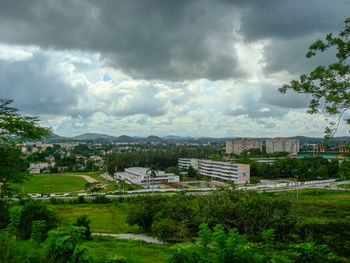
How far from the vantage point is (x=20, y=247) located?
12.6ft

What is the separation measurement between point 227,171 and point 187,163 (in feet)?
60.5

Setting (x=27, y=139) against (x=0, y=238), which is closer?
(x=0, y=238)

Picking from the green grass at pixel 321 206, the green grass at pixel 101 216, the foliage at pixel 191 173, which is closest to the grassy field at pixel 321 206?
the green grass at pixel 321 206

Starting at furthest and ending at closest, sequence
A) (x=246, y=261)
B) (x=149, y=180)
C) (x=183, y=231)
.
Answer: (x=149, y=180), (x=183, y=231), (x=246, y=261)

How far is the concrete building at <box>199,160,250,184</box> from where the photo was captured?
5367 centimetres

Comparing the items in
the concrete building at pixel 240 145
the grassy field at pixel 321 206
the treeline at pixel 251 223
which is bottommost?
the grassy field at pixel 321 206

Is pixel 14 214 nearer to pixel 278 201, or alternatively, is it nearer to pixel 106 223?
pixel 278 201

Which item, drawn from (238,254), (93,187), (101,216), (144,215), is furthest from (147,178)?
(238,254)

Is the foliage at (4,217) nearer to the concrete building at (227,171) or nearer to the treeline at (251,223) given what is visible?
the treeline at (251,223)

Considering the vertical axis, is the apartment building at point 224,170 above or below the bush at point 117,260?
below

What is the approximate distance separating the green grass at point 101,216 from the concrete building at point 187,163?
134 feet

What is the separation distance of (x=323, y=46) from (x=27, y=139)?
10.9 metres

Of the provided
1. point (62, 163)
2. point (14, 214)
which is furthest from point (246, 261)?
point (62, 163)

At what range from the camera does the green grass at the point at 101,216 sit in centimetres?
2000
